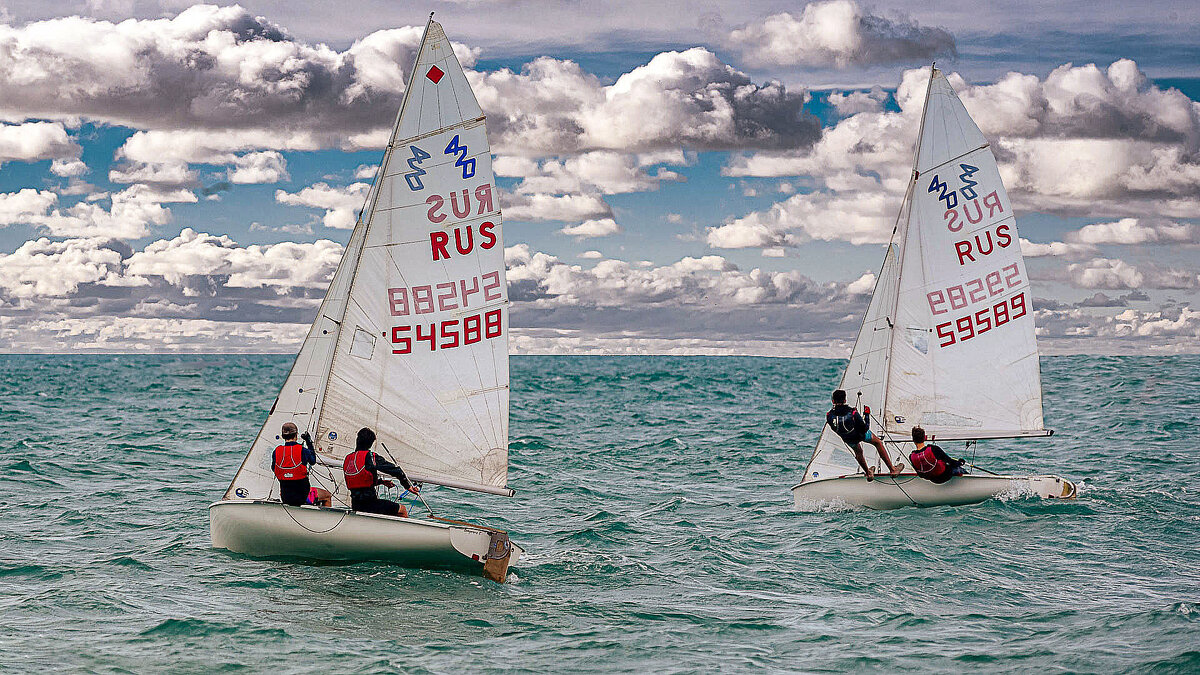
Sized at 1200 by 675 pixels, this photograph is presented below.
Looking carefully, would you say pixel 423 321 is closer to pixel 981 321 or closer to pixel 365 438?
pixel 365 438

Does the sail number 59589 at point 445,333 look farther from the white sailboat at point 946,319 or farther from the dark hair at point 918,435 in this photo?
the dark hair at point 918,435

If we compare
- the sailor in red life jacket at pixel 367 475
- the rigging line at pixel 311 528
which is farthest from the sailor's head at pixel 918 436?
the rigging line at pixel 311 528

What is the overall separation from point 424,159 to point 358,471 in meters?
4.06

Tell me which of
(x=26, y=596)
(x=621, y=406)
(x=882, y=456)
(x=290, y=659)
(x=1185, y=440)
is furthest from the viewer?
(x=621, y=406)

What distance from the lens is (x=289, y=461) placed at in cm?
1402

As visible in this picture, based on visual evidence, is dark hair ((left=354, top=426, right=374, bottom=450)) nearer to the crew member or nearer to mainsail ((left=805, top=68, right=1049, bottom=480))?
the crew member

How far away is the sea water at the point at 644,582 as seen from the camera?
435 inches

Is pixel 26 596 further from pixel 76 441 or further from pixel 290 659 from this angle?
pixel 76 441

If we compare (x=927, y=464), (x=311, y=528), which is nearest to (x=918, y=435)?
(x=927, y=464)

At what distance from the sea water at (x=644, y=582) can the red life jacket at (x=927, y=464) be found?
0.65 m

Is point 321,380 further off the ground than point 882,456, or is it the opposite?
point 321,380

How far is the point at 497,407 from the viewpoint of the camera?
14.8 metres

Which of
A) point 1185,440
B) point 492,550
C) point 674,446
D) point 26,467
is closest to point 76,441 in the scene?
point 26,467

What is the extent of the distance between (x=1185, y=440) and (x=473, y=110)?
24696 mm
